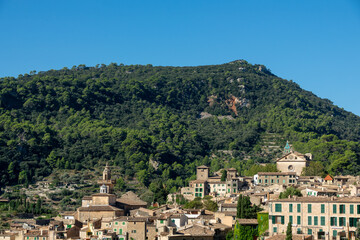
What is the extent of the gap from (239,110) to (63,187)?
90.3 meters

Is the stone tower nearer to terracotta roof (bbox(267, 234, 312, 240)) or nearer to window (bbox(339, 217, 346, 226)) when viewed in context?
terracotta roof (bbox(267, 234, 312, 240))

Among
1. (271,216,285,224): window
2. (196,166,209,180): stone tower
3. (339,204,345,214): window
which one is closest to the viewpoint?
(339,204,345,214): window

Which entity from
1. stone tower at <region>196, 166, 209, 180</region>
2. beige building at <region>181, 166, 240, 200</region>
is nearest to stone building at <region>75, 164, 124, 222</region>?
beige building at <region>181, 166, 240, 200</region>

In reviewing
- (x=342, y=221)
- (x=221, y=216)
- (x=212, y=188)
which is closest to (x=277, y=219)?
(x=342, y=221)

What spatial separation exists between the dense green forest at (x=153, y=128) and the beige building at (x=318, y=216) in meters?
48.6

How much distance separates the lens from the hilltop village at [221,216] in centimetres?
4853

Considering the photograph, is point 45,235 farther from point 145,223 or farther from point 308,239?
point 308,239

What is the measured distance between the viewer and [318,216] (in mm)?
48906

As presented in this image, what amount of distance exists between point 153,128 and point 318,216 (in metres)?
111

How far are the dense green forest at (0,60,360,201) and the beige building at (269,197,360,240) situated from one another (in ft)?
160

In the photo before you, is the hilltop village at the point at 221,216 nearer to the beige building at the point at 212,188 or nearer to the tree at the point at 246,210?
the beige building at the point at 212,188

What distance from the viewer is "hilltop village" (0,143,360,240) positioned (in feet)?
→ 159

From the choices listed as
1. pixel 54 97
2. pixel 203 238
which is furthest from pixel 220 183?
pixel 54 97

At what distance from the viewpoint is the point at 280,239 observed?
46906 millimetres
